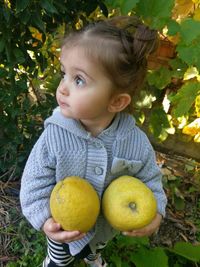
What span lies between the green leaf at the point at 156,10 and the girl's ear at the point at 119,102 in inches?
10.4

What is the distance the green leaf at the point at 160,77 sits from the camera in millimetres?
2494

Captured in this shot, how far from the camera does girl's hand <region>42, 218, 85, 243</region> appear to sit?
1.37 meters

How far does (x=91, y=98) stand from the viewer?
140 cm

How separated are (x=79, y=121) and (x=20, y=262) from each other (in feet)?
2.94

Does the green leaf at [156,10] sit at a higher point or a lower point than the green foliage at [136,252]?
higher

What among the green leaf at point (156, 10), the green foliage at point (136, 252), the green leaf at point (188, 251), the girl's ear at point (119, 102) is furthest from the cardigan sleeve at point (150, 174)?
the green leaf at point (188, 251)

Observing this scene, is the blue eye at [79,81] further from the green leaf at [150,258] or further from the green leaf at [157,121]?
the green leaf at [157,121]

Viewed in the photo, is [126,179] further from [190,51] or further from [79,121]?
[190,51]

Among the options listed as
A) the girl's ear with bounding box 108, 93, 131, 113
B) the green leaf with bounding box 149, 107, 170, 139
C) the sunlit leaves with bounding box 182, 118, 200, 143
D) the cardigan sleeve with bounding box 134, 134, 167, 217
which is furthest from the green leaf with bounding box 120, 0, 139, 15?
the sunlit leaves with bounding box 182, 118, 200, 143

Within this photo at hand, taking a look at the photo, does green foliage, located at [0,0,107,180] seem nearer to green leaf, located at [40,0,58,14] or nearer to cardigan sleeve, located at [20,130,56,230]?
green leaf, located at [40,0,58,14]

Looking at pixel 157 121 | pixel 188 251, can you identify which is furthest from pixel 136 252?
pixel 157 121

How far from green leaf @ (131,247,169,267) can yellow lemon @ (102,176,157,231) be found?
0.74m

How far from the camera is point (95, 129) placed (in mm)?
1554

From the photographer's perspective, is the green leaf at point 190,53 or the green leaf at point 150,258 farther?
the green leaf at point 150,258
